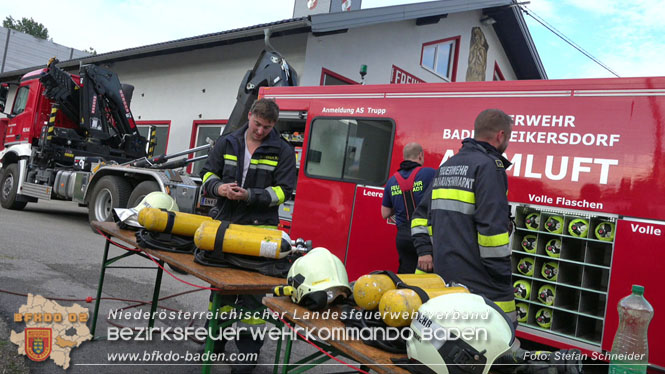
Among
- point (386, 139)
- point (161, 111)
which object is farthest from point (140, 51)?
point (386, 139)

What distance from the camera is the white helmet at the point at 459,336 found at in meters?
1.64

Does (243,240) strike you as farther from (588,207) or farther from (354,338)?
(588,207)

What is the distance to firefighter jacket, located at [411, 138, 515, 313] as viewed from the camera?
2.57 m

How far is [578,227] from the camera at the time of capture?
391 cm

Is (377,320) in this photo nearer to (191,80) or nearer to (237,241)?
(237,241)

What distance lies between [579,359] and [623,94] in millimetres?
2830

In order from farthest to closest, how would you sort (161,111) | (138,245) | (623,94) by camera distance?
(161,111) < (623,94) < (138,245)

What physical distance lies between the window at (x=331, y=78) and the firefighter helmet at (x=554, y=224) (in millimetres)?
7563

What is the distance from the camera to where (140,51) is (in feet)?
46.4

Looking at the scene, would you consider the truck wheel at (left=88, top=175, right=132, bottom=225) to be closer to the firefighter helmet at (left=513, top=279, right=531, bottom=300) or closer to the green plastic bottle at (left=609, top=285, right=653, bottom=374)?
the firefighter helmet at (left=513, top=279, right=531, bottom=300)

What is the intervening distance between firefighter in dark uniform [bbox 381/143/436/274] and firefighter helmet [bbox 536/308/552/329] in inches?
42.4

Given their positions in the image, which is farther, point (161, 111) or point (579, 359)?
point (161, 111)

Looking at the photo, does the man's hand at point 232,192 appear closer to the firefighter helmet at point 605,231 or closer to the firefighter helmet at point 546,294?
the firefighter helmet at point 546,294

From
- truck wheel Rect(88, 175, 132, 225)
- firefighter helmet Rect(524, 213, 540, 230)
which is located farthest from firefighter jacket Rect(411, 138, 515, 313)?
truck wheel Rect(88, 175, 132, 225)
